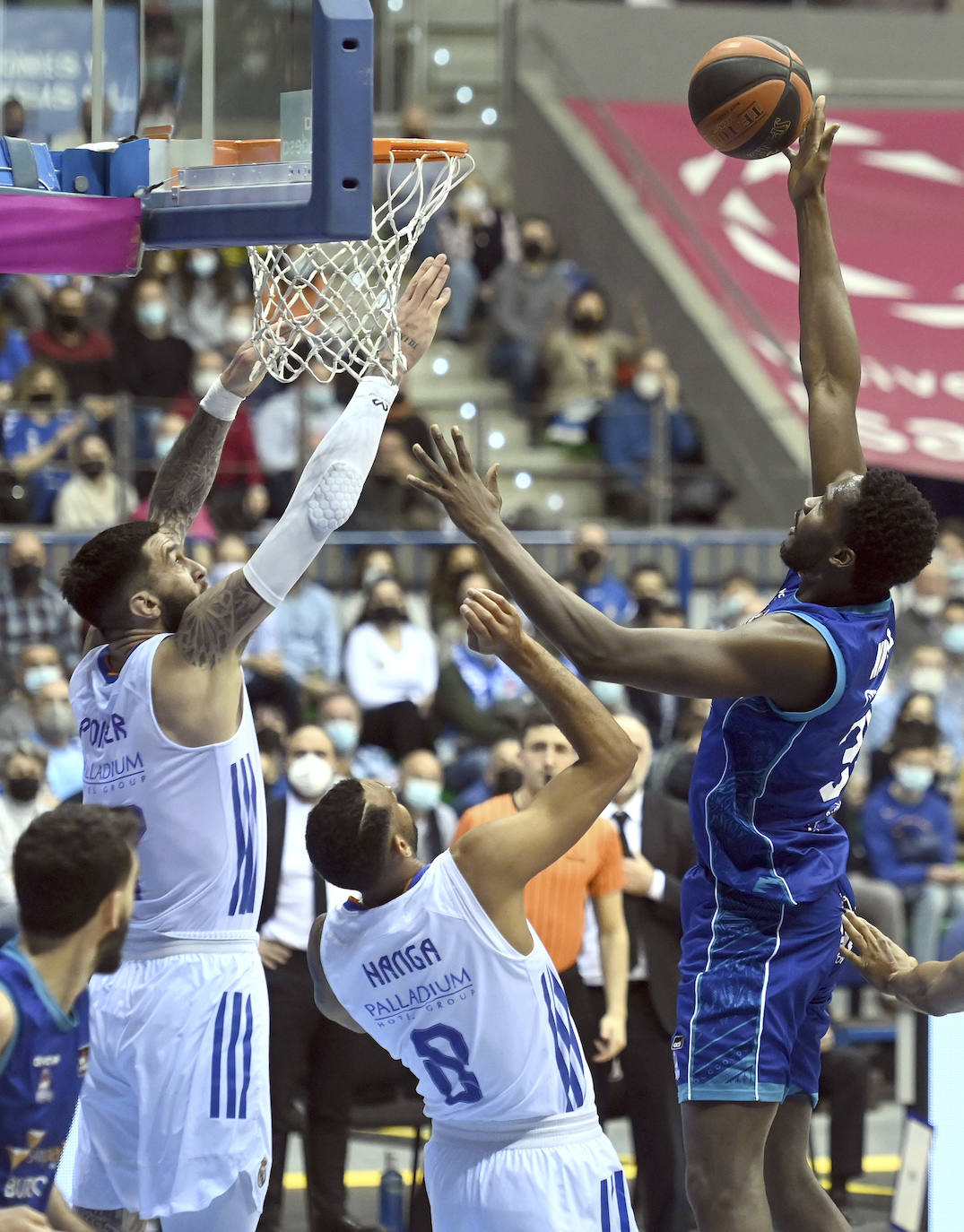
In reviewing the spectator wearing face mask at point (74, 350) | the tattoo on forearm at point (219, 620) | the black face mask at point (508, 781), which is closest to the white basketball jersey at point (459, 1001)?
the tattoo on forearm at point (219, 620)

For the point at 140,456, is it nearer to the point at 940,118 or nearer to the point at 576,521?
the point at 576,521

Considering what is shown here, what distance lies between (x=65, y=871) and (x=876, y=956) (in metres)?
2.28

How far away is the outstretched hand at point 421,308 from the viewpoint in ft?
16.7

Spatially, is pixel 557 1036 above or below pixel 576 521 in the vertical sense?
above

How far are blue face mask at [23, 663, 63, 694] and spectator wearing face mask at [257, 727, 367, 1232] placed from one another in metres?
2.66

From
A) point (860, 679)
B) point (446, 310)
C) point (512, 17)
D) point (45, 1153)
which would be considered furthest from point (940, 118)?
point (45, 1153)

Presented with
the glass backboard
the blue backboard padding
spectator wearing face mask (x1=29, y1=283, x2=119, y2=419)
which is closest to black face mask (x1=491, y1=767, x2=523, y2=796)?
the glass backboard

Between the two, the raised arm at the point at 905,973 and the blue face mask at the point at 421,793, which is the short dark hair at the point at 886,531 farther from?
the blue face mask at the point at 421,793

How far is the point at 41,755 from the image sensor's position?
349 inches

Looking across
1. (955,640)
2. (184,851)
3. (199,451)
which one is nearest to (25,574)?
(199,451)

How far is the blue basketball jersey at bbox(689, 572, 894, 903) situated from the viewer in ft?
14.7

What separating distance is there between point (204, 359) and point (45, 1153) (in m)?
10.1

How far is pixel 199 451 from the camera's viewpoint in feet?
18.2

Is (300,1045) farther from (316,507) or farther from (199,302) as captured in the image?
(199,302)
